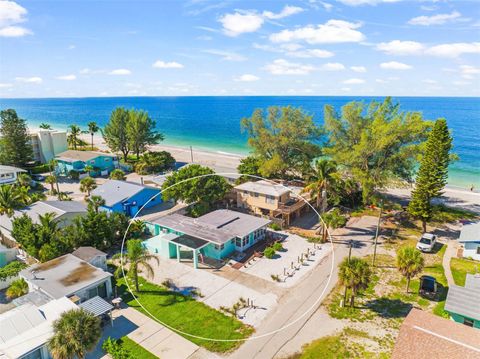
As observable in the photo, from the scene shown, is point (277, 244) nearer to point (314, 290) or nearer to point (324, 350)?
point (314, 290)

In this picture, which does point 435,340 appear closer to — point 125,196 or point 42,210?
point 125,196

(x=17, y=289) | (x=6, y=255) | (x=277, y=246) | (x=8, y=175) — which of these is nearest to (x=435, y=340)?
(x=277, y=246)

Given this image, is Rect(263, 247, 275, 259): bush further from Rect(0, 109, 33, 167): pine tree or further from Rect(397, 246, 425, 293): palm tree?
Rect(0, 109, 33, 167): pine tree

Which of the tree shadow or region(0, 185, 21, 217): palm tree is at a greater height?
region(0, 185, 21, 217): palm tree

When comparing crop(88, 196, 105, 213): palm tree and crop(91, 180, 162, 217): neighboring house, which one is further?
crop(91, 180, 162, 217): neighboring house

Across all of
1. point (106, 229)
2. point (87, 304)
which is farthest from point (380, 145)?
point (87, 304)

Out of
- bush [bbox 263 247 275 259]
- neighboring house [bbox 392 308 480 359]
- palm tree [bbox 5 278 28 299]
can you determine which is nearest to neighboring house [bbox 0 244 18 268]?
palm tree [bbox 5 278 28 299]

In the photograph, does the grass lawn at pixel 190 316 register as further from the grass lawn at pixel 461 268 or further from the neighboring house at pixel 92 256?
the grass lawn at pixel 461 268
